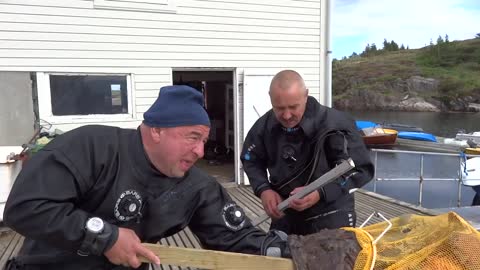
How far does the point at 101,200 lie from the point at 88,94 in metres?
5.10

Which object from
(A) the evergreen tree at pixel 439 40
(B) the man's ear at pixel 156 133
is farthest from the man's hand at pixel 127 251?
(A) the evergreen tree at pixel 439 40

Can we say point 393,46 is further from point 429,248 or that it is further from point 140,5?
point 429,248

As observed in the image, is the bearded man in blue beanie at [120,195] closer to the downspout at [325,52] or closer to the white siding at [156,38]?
the white siding at [156,38]

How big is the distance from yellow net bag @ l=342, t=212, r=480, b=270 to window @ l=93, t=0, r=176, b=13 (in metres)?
5.72

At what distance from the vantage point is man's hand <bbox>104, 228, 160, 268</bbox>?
146 centimetres

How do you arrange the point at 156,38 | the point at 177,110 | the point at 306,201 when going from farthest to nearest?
the point at 156,38 < the point at 306,201 < the point at 177,110

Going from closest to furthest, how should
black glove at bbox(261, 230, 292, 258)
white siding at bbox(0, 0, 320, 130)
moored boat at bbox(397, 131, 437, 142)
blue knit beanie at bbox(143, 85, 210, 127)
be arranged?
1. blue knit beanie at bbox(143, 85, 210, 127)
2. black glove at bbox(261, 230, 292, 258)
3. white siding at bbox(0, 0, 320, 130)
4. moored boat at bbox(397, 131, 437, 142)

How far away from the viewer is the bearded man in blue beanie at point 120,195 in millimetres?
1425

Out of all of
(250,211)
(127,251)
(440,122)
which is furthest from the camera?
(440,122)

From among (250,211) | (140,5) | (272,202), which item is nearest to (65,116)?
(140,5)

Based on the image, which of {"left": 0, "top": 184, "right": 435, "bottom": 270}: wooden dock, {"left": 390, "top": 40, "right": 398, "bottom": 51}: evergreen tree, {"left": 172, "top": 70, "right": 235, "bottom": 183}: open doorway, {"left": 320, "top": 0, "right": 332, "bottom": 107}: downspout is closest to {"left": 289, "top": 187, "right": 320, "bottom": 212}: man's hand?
{"left": 0, "top": 184, "right": 435, "bottom": 270}: wooden dock

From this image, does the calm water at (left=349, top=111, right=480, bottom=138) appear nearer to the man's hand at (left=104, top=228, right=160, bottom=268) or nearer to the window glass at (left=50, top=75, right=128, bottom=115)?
the window glass at (left=50, top=75, right=128, bottom=115)

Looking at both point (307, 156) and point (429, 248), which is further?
point (307, 156)

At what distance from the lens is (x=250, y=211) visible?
19.8 ft
